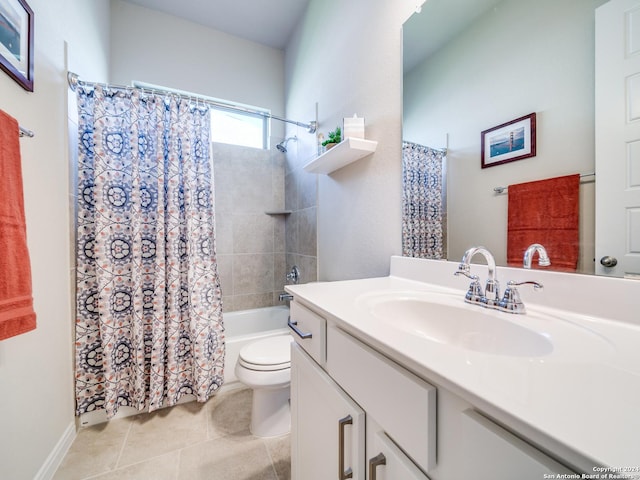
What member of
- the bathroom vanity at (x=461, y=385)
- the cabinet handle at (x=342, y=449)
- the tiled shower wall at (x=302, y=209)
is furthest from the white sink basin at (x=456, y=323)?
the tiled shower wall at (x=302, y=209)

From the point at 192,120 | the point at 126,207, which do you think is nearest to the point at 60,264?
the point at 126,207

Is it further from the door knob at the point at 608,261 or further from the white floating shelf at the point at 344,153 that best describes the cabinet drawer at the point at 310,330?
the white floating shelf at the point at 344,153

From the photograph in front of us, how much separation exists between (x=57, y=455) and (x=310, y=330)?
142 centimetres

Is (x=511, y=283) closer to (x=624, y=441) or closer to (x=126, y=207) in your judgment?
(x=624, y=441)

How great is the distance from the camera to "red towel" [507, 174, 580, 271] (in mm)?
691

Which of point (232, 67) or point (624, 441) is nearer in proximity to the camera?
point (624, 441)

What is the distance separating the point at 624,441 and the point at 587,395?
8 cm

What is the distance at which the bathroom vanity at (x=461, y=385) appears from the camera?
0.92 ft

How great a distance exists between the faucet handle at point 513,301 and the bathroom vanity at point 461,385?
22mm

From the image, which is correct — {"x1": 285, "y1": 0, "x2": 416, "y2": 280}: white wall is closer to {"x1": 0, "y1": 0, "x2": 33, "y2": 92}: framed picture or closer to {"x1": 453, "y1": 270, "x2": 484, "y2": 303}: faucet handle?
{"x1": 453, "y1": 270, "x2": 484, "y2": 303}: faucet handle

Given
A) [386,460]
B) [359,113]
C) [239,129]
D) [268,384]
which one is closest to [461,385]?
[386,460]

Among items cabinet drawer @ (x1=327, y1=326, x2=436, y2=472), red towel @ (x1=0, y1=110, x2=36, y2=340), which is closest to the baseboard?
red towel @ (x1=0, y1=110, x2=36, y2=340)

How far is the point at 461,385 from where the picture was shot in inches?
13.6

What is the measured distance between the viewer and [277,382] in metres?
1.34
